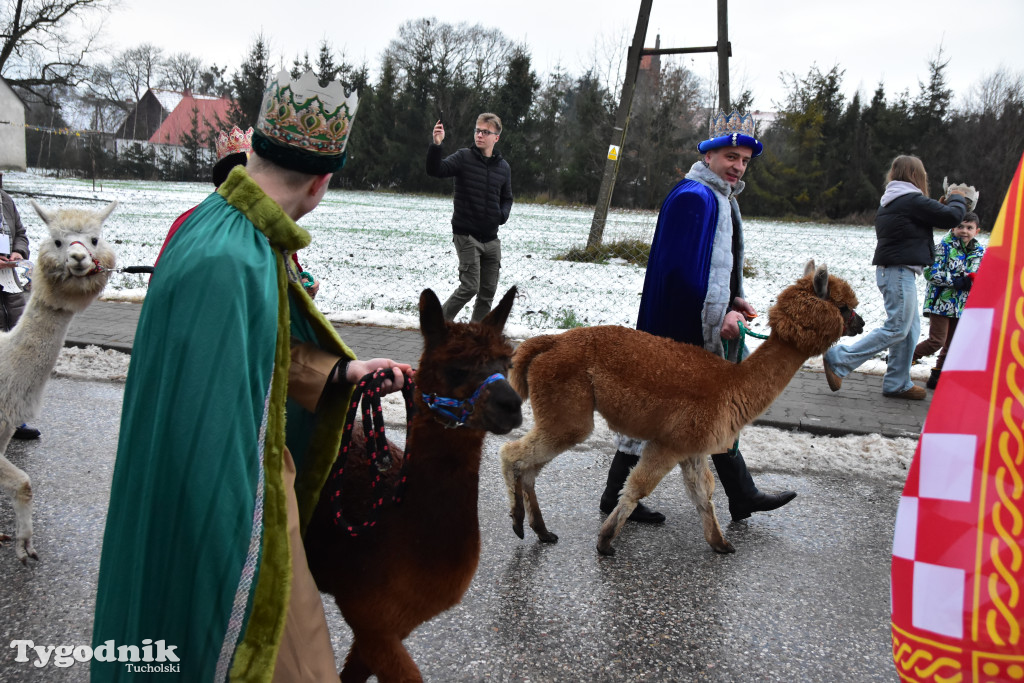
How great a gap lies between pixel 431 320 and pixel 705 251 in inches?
91.4

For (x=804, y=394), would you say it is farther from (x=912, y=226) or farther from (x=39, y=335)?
(x=39, y=335)

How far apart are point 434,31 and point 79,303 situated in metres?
42.3

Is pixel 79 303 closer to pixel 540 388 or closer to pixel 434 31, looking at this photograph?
pixel 540 388

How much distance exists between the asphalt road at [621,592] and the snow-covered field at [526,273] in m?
0.78

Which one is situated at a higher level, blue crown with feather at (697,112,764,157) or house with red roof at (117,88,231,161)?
house with red roof at (117,88,231,161)

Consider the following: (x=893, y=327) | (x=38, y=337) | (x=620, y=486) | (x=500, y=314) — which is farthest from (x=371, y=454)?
(x=893, y=327)

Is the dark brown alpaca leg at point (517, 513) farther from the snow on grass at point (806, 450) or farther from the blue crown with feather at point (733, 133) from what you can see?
the blue crown with feather at point (733, 133)

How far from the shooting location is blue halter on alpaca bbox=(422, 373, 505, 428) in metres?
2.04

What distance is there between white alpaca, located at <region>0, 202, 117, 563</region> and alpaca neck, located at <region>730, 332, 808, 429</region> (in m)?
3.49

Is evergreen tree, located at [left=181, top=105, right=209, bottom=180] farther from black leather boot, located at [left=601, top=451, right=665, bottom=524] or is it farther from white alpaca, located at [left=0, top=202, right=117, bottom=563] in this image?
black leather boot, located at [left=601, top=451, right=665, bottom=524]

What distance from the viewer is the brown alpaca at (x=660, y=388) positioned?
383cm

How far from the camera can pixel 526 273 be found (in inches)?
537

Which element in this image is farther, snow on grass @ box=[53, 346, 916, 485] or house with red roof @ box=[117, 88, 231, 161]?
house with red roof @ box=[117, 88, 231, 161]

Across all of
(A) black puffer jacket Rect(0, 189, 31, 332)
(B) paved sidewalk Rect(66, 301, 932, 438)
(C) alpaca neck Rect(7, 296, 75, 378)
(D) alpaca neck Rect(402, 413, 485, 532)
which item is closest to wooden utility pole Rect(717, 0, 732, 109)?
(B) paved sidewalk Rect(66, 301, 932, 438)
